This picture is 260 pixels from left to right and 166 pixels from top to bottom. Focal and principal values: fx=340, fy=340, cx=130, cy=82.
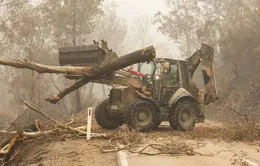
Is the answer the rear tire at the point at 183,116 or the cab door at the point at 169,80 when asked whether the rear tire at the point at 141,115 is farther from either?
the cab door at the point at 169,80

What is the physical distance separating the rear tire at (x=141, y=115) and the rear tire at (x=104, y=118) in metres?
2.00

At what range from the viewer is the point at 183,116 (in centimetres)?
1340

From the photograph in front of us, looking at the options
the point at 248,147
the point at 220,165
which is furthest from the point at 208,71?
the point at 220,165

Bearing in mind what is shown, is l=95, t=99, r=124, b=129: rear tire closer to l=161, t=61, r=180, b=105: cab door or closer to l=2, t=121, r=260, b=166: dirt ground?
l=161, t=61, r=180, b=105: cab door

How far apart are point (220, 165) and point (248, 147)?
3013mm

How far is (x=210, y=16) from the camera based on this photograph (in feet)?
161

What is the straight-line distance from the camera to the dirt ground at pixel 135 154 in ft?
25.6

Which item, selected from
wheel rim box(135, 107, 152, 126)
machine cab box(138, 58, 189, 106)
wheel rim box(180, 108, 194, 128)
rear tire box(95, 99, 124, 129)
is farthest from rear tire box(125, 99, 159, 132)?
rear tire box(95, 99, 124, 129)

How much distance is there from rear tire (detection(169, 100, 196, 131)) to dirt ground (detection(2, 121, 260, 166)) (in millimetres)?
854

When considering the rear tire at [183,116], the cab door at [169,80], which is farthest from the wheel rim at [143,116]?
the cab door at [169,80]

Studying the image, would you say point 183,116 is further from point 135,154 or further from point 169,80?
point 135,154

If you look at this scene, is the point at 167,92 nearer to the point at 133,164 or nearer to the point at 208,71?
the point at 208,71

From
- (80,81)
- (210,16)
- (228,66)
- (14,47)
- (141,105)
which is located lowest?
(141,105)

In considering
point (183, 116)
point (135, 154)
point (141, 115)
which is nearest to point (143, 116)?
point (141, 115)
